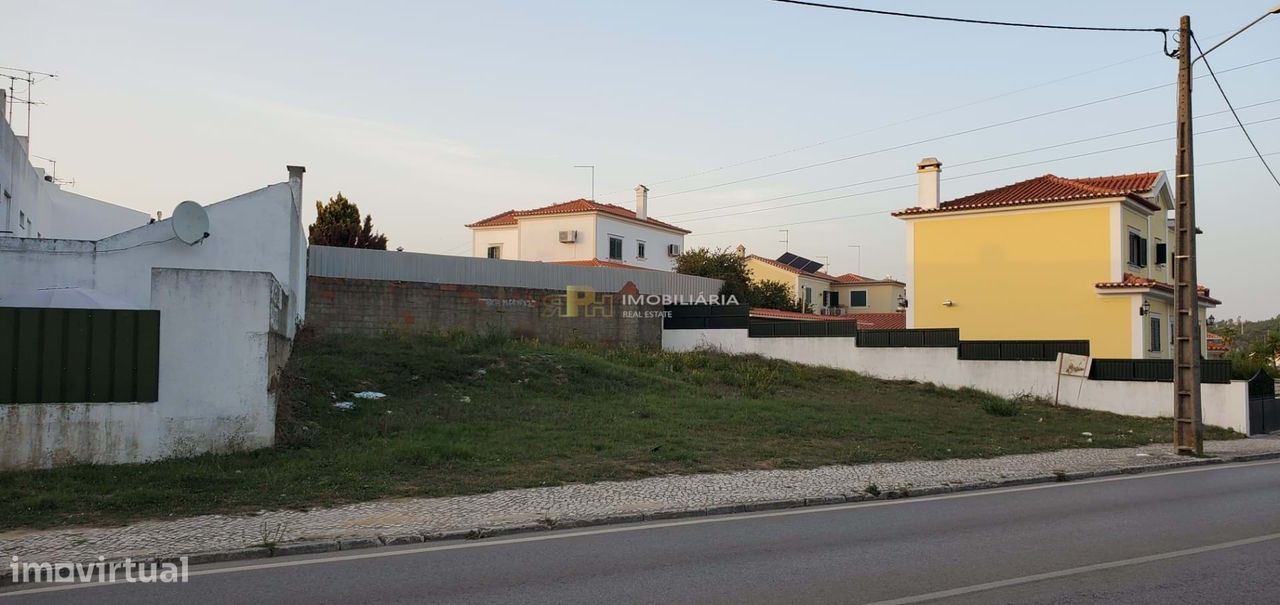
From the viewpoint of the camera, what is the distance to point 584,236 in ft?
183

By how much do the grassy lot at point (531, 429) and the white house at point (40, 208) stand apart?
25.7ft

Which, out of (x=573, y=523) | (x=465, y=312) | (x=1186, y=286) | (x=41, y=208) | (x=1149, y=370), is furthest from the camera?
(x=41, y=208)

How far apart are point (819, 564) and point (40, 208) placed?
2861 centimetres

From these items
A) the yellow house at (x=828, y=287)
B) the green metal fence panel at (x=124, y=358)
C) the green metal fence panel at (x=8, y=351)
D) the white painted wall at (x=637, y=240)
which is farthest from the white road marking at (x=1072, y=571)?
the yellow house at (x=828, y=287)

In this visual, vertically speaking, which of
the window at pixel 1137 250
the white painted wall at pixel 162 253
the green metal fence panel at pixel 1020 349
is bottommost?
the green metal fence panel at pixel 1020 349

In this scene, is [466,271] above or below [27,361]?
above

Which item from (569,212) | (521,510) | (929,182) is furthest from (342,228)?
(521,510)

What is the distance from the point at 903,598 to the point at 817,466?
298 inches

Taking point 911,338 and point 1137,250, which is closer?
point 911,338

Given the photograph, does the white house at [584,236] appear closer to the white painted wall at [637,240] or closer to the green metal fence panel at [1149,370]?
the white painted wall at [637,240]

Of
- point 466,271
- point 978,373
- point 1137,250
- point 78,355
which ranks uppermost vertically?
point 1137,250

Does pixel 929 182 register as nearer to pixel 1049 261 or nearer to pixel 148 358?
pixel 1049 261

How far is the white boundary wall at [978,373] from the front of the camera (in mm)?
23031

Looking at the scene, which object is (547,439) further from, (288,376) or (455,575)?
(455,575)
